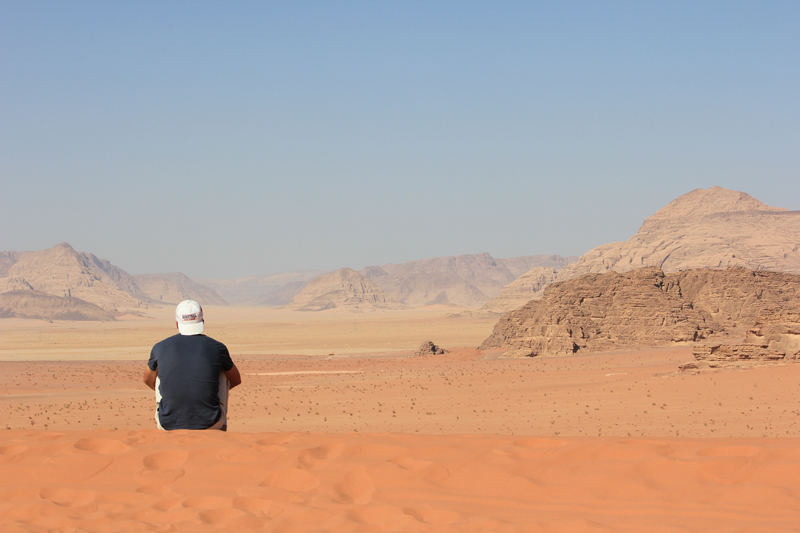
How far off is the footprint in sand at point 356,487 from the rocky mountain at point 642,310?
115 feet

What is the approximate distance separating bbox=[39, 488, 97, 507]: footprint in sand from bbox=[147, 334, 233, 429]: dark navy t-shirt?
1.35 metres

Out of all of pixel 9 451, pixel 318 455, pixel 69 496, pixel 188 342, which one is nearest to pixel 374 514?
pixel 318 455

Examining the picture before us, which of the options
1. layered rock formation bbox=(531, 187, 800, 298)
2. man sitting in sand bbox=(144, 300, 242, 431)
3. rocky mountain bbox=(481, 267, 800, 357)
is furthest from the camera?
layered rock formation bbox=(531, 187, 800, 298)

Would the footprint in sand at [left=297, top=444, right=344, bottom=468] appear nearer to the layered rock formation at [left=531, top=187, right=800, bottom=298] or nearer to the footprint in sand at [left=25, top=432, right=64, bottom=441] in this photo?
the footprint in sand at [left=25, top=432, right=64, bottom=441]

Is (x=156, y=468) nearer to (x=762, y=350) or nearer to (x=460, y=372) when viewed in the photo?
(x=762, y=350)

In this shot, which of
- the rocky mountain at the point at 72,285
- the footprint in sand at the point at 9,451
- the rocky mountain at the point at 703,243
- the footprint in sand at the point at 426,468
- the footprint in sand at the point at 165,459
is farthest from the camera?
the rocky mountain at the point at 72,285

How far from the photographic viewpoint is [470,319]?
122062 millimetres

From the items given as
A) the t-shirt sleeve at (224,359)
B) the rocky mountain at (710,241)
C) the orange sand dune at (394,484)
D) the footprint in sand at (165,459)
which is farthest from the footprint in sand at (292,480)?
the rocky mountain at (710,241)

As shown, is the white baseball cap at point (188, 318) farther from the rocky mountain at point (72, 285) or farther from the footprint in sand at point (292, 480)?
the rocky mountain at point (72, 285)

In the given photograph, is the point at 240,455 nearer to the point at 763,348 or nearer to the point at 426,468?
the point at 426,468

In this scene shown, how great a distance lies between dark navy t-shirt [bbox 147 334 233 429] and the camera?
620 centimetres

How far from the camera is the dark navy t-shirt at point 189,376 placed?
6.20m

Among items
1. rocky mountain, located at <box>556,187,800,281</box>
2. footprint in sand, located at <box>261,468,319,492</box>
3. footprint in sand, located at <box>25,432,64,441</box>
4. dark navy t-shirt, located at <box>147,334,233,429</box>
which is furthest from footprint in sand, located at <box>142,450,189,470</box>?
rocky mountain, located at <box>556,187,800,281</box>

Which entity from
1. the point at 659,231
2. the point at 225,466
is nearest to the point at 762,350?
the point at 225,466
